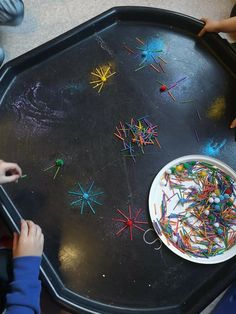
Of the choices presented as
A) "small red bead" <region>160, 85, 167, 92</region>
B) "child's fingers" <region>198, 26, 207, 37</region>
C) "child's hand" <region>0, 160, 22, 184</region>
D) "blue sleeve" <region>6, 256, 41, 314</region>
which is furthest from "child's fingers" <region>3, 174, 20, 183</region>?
"child's fingers" <region>198, 26, 207, 37</region>

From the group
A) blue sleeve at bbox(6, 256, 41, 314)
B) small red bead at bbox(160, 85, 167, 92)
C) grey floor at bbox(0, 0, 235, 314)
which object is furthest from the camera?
grey floor at bbox(0, 0, 235, 314)

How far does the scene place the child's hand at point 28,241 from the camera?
730mm

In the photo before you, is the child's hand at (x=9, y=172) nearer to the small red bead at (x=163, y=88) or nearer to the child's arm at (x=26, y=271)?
the child's arm at (x=26, y=271)

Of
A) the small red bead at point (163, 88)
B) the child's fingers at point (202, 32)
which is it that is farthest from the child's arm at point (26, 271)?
the child's fingers at point (202, 32)

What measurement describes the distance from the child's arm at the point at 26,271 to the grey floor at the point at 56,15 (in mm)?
705

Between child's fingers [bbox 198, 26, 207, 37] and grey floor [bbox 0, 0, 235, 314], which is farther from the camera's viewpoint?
grey floor [bbox 0, 0, 235, 314]

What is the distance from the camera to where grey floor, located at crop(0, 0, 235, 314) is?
1.24 meters

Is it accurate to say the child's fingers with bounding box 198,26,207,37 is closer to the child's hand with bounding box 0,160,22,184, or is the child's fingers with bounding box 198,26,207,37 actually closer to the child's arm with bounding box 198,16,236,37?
the child's arm with bounding box 198,16,236,37

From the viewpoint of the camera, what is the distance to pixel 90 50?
916mm

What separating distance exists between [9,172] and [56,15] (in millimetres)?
752

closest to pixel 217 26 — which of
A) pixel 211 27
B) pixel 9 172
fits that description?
pixel 211 27

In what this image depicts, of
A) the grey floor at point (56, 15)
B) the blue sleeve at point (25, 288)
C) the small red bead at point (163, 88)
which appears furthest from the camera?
the grey floor at point (56, 15)

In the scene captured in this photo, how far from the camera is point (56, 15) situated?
129 cm

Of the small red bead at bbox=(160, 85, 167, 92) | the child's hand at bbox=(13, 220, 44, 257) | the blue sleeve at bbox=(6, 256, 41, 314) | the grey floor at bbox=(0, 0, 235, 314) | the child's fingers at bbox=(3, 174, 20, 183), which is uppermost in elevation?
the grey floor at bbox=(0, 0, 235, 314)
